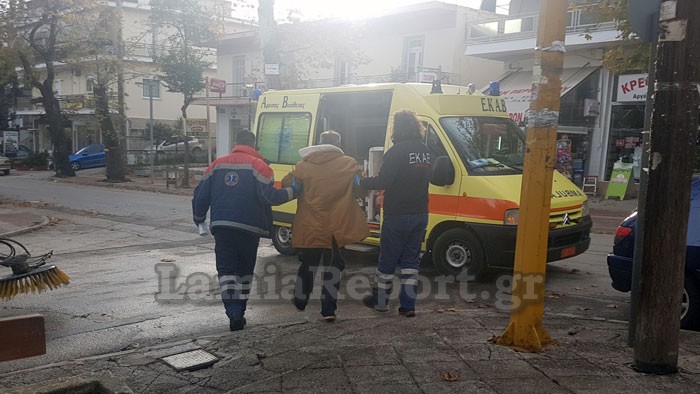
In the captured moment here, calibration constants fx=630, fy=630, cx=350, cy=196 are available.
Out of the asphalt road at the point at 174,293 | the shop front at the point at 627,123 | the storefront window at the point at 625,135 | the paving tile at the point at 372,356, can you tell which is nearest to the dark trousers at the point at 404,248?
the asphalt road at the point at 174,293

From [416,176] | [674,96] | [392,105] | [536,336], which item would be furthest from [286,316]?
[674,96]

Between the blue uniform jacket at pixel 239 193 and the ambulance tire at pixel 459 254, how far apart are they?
2784 mm

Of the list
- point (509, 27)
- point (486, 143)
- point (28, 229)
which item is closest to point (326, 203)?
point (486, 143)

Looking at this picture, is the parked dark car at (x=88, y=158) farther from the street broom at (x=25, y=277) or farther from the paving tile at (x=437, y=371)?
the paving tile at (x=437, y=371)

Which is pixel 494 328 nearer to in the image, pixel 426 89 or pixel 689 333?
pixel 689 333

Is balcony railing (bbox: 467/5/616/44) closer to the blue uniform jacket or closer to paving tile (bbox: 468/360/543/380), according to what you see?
the blue uniform jacket

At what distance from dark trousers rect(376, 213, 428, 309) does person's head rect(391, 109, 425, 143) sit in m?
0.73

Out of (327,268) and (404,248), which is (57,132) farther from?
(404,248)

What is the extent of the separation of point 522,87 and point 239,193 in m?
16.8

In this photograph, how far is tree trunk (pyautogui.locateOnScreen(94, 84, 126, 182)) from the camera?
87.9 feet

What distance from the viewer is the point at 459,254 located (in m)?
7.91

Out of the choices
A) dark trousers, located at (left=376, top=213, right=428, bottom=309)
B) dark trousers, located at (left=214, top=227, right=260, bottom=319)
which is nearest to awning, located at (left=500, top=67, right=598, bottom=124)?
dark trousers, located at (left=376, top=213, right=428, bottom=309)

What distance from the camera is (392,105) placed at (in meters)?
8.51

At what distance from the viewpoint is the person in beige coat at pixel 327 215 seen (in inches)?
230
